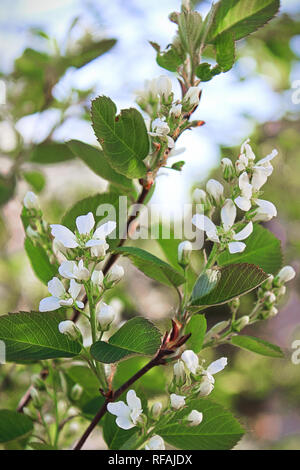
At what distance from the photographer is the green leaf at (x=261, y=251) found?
0.51 metres

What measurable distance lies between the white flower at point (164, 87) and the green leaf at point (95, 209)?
4.4 inches

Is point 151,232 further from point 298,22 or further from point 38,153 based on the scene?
point 298,22

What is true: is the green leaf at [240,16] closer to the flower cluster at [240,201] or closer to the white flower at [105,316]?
the flower cluster at [240,201]

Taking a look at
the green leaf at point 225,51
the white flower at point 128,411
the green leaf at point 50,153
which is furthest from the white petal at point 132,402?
the green leaf at point 50,153

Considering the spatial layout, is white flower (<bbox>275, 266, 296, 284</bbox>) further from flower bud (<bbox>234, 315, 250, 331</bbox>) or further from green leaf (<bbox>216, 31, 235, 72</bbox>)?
green leaf (<bbox>216, 31, 235, 72</bbox>)

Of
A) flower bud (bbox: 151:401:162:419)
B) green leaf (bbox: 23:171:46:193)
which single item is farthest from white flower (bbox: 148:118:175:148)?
green leaf (bbox: 23:171:46:193)

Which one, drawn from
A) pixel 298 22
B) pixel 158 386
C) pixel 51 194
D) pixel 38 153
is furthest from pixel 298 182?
pixel 158 386

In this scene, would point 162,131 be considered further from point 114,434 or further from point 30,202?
point 114,434

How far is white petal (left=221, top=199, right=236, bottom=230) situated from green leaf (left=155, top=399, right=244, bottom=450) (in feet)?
0.54

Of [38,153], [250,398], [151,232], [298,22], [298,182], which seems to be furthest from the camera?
[250,398]

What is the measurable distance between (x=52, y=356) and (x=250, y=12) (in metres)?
0.39

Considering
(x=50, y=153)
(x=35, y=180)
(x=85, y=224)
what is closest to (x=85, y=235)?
(x=85, y=224)

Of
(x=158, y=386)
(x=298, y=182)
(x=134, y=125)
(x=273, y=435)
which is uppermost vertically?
(x=134, y=125)
